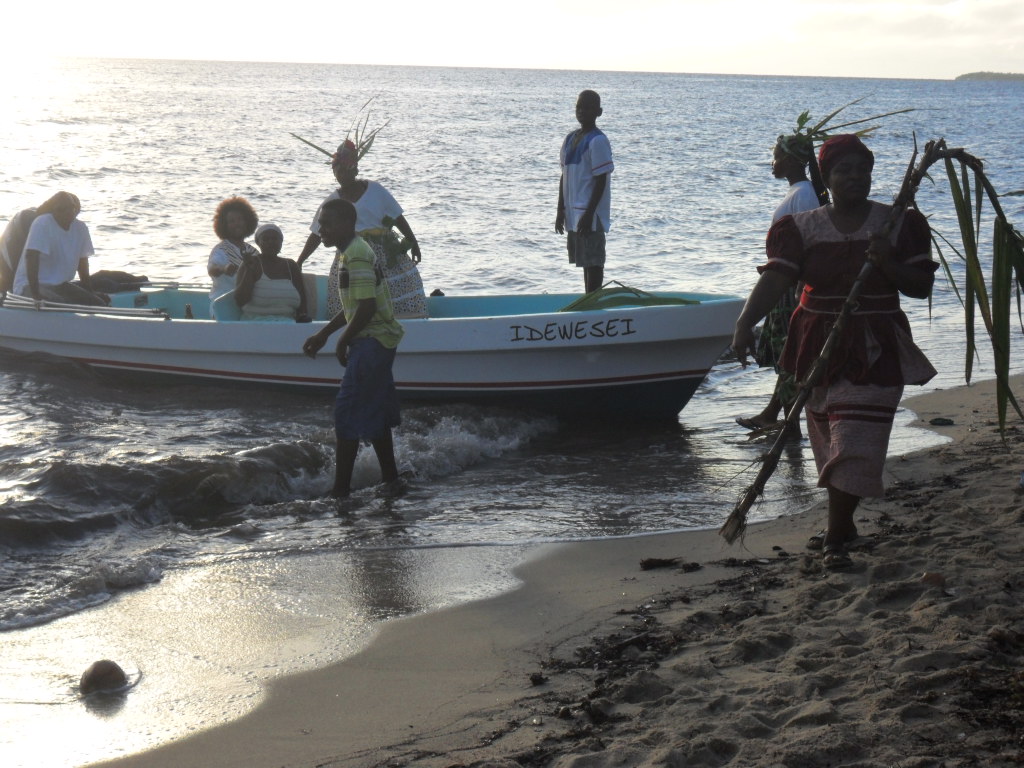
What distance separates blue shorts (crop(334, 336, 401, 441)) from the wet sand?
1628 millimetres

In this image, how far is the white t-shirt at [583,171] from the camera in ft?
28.1

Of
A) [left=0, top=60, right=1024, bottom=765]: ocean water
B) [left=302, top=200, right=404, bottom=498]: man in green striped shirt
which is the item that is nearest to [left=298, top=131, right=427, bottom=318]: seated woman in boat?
[left=0, top=60, right=1024, bottom=765]: ocean water

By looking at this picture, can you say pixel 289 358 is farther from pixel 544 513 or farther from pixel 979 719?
pixel 979 719

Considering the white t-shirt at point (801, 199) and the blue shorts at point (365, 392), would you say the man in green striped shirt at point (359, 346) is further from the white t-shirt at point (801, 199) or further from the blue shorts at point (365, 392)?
the white t-shirt at point (801, 199)

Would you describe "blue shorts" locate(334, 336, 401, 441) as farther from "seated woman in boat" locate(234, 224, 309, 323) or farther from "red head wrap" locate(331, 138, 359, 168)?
"seated woman in boat" locate(234, 224, 309, 323)

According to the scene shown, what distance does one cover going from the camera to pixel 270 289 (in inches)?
333

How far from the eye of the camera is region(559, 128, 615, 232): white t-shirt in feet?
28.1

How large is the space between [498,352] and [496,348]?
59 millimetres

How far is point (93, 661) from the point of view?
12.9 ft

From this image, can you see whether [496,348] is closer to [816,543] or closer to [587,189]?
[587,189]

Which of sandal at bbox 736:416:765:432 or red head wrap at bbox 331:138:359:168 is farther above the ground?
red head wrap at bbox 331:138:359:168

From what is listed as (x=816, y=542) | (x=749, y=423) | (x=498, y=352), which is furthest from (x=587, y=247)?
(x=816, y=542)

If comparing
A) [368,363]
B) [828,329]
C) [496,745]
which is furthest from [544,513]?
[496,745]

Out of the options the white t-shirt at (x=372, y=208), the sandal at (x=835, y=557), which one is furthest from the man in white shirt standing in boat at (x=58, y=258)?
the sandal at (x=835, y=557)
